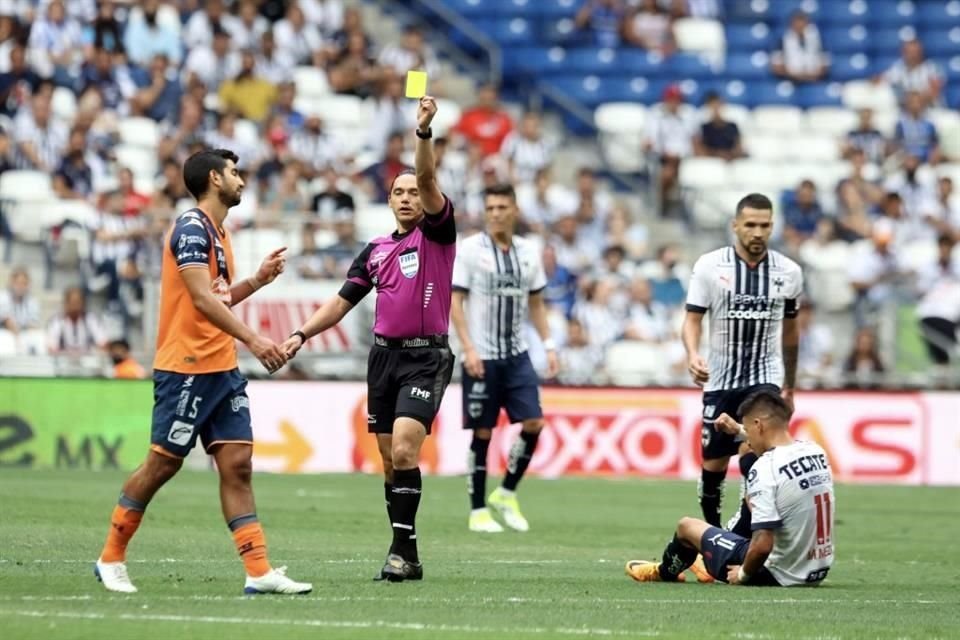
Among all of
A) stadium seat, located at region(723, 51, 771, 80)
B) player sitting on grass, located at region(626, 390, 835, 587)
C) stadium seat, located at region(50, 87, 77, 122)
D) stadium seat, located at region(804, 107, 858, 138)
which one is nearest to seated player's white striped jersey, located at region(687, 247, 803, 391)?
player sitting on grass, located at region(626, 390, 835, 587)

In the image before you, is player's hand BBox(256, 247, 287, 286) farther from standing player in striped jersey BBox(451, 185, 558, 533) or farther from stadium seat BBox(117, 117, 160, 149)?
→ stadium seat BBox(117, 117, 160, 149)

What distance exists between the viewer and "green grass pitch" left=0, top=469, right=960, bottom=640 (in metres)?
8.96

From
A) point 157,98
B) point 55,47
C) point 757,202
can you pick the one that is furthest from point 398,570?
point 55,47

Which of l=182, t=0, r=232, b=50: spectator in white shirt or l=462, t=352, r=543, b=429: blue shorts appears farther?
l=182, t=0, r=232, b=50: spectator in white shirt

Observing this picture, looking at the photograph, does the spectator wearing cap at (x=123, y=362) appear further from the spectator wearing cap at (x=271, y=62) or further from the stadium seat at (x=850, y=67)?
the stadium seat at (x=850, y=67)

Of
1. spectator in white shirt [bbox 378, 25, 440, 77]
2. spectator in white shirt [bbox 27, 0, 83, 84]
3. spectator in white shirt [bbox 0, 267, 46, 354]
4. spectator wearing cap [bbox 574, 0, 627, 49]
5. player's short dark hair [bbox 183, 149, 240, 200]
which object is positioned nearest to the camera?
player's short dark hair [bbox 183, 149, 240, 200]

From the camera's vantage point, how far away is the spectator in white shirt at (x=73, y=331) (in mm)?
22672

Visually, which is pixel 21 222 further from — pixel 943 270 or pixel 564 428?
pixel 943 270

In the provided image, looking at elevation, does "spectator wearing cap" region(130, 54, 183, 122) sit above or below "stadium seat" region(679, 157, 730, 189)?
above

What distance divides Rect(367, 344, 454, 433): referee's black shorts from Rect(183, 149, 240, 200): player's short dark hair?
180cm

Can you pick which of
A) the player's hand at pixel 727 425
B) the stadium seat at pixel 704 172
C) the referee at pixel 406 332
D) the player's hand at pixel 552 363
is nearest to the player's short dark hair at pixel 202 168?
the referee at pixel 406 332

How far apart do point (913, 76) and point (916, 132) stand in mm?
1640

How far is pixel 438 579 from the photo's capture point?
11.1 metres

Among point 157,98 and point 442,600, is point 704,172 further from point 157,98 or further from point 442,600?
point 442,600
